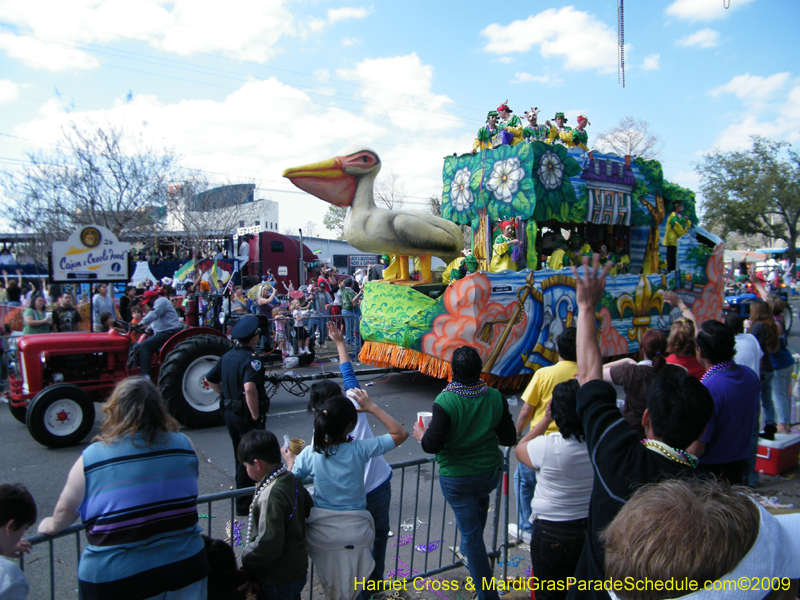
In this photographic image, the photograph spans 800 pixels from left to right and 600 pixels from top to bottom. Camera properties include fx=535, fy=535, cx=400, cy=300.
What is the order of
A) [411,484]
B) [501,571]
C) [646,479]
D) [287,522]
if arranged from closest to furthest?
[646,479] → [287,522] → [501,571] → [411,484]

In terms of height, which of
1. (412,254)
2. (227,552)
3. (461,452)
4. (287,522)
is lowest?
(227,552)

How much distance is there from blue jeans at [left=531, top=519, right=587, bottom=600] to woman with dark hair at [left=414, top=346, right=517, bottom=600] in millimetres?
410

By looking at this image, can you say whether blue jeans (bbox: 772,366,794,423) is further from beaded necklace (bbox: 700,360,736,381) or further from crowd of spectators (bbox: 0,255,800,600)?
beaded necklace (bbox: 700,360,736,381)

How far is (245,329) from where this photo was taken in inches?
171

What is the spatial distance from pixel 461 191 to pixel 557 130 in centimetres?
175

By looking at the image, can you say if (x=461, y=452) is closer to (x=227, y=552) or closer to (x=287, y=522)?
(x=287, y=522)

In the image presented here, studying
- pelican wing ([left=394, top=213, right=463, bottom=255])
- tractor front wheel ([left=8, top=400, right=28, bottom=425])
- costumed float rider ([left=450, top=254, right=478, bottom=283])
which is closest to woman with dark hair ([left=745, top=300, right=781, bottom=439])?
costumed float rider ([left=450, top=254, right=478, bottom=283])

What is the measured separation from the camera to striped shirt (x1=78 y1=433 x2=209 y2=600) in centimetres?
193

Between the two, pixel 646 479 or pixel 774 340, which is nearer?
pixel 646 479

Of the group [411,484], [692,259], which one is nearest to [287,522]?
[411,484]

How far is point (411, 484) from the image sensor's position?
4.93 metres

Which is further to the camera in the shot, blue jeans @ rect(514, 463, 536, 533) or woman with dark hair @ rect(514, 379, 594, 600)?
blue jeans @ rect(514, 463, 536, 533)

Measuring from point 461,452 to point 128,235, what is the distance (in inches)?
974

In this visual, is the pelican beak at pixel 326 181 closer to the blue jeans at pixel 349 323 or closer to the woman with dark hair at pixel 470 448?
the blue jeans at pixel 349 323
